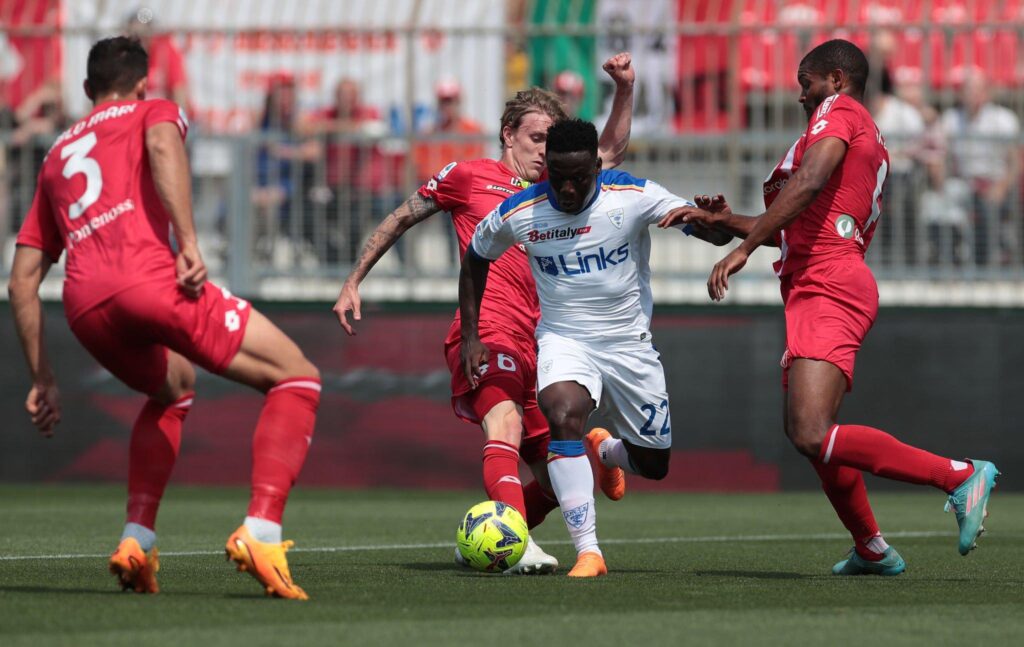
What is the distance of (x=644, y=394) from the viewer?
8.02 meters

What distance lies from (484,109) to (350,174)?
1229 millimetres

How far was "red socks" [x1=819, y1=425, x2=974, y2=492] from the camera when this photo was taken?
7.52 m

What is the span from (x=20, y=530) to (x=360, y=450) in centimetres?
441

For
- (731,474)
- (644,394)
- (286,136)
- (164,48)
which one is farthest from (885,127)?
(644,394)

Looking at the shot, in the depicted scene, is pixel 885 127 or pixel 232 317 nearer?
pixel 232 317

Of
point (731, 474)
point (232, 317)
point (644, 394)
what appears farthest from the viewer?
point (731, 474)

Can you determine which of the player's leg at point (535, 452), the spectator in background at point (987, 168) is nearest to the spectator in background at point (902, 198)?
the spectator in background at point (987, 168)

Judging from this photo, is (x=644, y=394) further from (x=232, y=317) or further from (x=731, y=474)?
(x=731, y=474)

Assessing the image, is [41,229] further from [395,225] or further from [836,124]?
[836,124]

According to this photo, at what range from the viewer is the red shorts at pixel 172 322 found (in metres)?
6.37

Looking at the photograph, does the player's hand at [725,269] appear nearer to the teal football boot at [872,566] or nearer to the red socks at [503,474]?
the red socks at [503,474]

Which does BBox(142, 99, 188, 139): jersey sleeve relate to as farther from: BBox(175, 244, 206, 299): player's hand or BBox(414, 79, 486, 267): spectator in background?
BBox(414, 79, 486, 267): spectator in background

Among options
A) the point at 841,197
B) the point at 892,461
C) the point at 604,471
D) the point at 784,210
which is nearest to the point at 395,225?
the point at 604,471

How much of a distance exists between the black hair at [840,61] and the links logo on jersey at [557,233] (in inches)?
50.9
